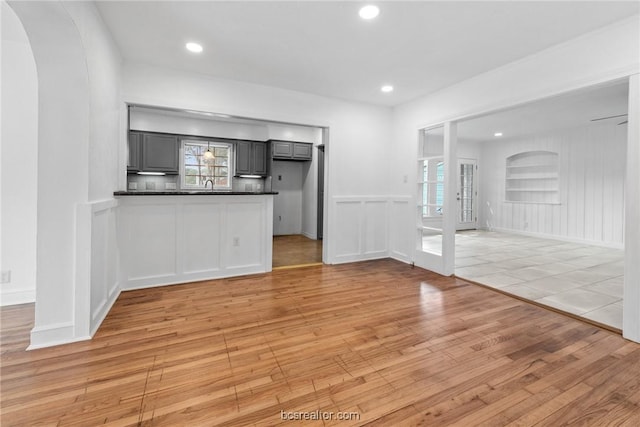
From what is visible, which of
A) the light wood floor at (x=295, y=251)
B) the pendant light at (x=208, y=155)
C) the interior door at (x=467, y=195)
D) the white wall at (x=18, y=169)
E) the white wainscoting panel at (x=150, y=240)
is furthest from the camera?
the interior door at (x=467, y=195)

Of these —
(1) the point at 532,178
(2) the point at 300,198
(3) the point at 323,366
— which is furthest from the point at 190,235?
(1) the point at 532,178

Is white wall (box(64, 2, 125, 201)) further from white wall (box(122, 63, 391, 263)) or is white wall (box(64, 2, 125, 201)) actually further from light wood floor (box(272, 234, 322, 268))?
light wood floor (box(272, 234, 322, 268))

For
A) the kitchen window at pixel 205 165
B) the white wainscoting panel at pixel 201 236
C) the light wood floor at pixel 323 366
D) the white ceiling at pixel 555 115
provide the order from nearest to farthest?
the light wood floor at pixel 323 366 → the white wainscoting panel at pixel 201 236 → the white ceiling at pixel 555 115 → the kitchen window at pixel 205 165

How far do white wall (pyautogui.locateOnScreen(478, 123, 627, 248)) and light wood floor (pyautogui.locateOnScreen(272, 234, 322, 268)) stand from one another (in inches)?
227

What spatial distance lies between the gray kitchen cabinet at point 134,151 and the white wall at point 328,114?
3.05m

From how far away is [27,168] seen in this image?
2.78 m

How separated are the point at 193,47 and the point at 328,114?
203cm

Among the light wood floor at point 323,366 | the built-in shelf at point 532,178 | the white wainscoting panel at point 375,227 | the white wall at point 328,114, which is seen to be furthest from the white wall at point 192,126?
the built-in shelf at point 532,178

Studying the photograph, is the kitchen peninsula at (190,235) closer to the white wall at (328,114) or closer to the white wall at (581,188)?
the white wall at (328,114)

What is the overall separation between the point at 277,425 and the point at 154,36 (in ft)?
10.9

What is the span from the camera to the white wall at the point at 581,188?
615 centimetres

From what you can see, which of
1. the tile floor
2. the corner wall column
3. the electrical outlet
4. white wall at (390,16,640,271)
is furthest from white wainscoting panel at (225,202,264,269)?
the corner wall column

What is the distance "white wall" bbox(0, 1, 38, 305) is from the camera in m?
2.71

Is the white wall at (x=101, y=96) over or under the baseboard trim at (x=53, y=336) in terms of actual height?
over
